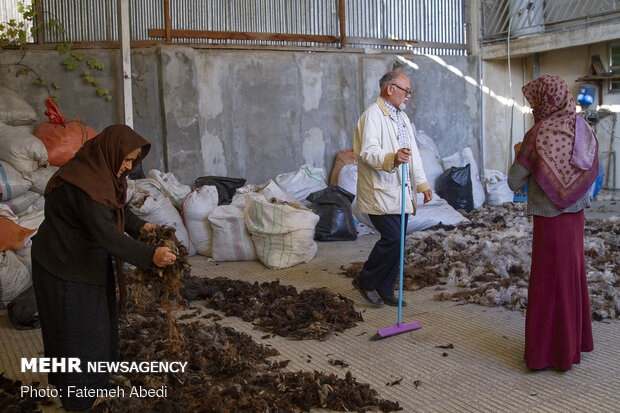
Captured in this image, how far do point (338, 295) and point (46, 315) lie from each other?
253 cm

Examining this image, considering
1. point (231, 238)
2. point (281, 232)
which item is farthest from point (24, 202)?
point (281, 232)

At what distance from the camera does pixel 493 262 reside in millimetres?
5836

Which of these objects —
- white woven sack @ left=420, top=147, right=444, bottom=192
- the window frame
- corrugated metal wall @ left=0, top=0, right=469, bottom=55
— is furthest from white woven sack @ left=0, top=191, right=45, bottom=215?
the window frame

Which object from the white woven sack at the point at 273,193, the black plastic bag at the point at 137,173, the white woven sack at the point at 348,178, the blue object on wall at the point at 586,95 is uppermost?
the blue object on wall at the point at 586,95

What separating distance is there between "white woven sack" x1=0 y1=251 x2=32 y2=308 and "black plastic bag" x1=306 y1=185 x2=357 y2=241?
135 inches

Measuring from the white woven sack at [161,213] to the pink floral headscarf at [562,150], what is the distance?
4079mm

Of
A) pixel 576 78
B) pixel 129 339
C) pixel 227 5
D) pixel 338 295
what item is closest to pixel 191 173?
pixel 227 5

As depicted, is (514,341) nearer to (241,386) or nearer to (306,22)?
(241,386)

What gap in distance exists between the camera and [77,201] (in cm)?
→ 292

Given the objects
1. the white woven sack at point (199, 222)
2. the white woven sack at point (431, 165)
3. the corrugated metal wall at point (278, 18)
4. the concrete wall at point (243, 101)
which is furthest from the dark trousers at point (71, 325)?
the white woven sack at point (431, 165)

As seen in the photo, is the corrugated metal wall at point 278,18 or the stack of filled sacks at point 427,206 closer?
the stack of filled sacks at point 427,206

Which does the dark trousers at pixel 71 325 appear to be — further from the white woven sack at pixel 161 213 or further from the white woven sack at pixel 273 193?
the white woven sack at pixel 273 193

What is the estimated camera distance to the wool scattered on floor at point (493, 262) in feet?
16.0

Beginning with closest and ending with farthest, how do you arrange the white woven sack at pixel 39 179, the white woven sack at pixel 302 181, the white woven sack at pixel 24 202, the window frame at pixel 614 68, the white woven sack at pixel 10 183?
the white woven sack at pixel 10 183, the white woven sack at pixel 24 202, the white woven sack at pixel 39 179, the white woven sack at pixel 302 181, the window frame at pixel 614 68
